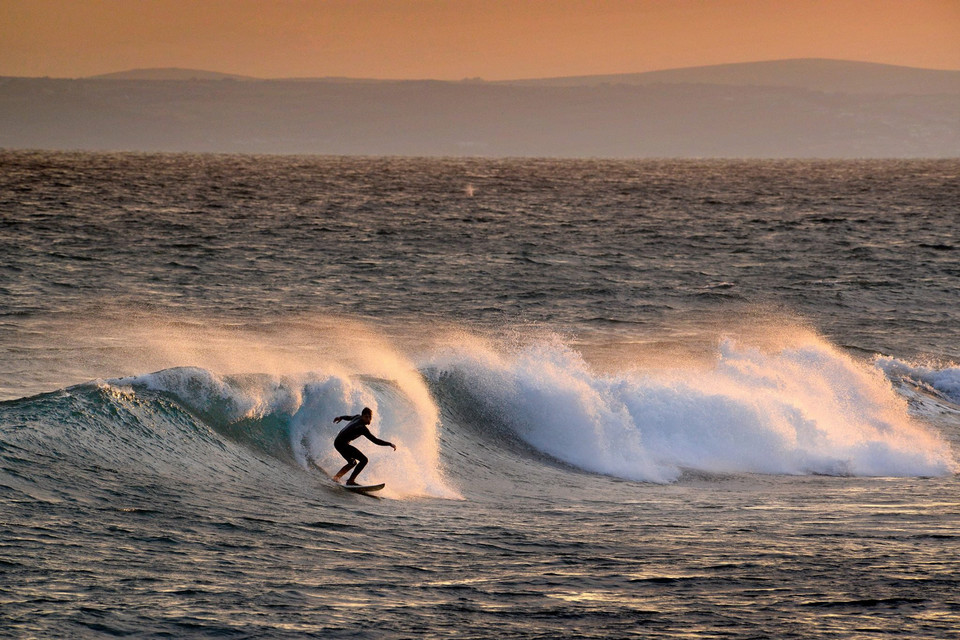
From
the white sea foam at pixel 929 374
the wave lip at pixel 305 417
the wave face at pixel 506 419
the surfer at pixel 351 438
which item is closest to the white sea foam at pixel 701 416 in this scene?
the wave face at pixel 506 419

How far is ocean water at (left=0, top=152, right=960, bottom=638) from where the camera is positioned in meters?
9.78

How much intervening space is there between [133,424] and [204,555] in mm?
4644

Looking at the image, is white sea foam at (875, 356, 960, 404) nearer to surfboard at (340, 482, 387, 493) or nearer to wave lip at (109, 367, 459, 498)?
wave lip at (109, 367, 459, 498)

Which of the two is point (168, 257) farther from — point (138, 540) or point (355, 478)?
point (138, 540)

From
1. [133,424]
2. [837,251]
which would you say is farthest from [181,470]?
[837,251]

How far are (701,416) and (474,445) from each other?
4.61 m

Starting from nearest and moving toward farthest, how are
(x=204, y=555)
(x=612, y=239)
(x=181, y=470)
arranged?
1. (x=204, y=555)
2. (x=181, y=470)
3. (x=612, y=239)

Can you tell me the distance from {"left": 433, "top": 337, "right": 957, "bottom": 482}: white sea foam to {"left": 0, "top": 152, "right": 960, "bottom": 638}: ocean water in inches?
2.7

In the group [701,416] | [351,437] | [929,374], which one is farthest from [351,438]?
[929,374]

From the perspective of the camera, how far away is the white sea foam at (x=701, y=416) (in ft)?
60.8

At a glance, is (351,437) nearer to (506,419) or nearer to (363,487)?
(363,487)

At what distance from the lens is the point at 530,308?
33.4 m

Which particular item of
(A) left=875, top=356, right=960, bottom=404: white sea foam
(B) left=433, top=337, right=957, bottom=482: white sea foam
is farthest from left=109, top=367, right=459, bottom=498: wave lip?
(A) left=875, top=356, right=960, bottom=404: white sea foam

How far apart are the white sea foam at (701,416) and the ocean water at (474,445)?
0.22 feet
